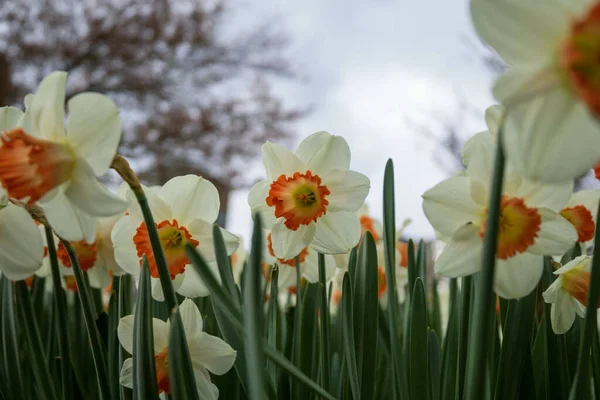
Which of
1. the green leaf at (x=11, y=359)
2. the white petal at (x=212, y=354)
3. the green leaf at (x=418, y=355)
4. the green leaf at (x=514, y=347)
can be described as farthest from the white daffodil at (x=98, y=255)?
the green leaf at (x=514, y=347)

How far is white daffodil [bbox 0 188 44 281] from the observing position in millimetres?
549

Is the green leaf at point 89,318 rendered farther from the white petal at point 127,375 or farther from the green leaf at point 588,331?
the green leaf at point 588,331

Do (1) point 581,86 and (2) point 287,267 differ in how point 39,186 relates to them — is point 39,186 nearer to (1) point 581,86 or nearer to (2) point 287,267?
(1) point 581,86

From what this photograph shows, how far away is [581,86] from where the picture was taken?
0.96 feet

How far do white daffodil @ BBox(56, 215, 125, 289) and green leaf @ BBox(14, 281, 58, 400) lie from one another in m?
0.08

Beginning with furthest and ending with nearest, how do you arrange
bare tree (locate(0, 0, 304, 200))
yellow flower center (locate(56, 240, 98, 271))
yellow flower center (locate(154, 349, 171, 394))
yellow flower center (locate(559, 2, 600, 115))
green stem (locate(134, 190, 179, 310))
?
bare tree (locate(0, 0, 304, 200)), yellow flower center (locate(56, 240, 98, 271)), yellow flower center (locate(154, 349, 171, 394)), green stem (locate(134, 190, 179, 310)), yellow flower center (locate(559, 2, 600, 115))

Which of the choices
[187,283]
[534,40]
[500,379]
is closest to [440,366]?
[500,379]

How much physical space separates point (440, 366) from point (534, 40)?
0.58m

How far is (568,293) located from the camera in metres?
0.67

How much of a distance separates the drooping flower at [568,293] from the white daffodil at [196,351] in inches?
15.2

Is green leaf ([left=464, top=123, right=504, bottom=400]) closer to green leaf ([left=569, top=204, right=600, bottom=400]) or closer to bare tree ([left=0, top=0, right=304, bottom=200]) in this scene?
green leaf ([left=569, top=204, right=600, bottom=400])

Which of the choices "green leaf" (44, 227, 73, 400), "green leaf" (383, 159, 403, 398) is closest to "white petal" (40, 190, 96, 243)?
"green leaf" (44, 227, 73, 400)

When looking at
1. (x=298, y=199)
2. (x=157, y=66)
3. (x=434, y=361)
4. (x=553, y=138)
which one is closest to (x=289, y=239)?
(x=298, y=199)

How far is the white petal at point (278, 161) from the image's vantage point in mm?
804
